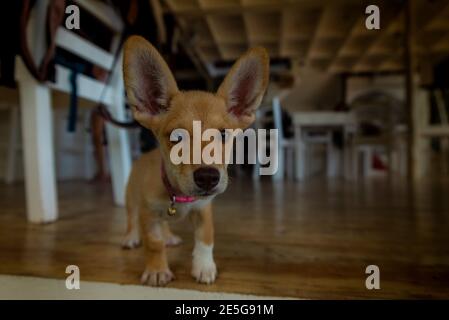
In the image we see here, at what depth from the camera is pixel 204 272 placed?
584mm

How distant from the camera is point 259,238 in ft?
2.94

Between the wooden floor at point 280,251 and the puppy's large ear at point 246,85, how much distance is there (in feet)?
0.99

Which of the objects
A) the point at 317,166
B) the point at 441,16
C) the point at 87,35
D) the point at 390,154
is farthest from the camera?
the point at 317,166

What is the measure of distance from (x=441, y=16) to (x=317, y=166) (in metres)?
3.66

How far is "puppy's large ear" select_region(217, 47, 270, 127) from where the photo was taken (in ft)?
1.60

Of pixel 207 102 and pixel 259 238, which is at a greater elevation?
pixel 207 102

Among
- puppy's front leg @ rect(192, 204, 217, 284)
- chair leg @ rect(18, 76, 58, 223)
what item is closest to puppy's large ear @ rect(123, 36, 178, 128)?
puppy's front leg @ rect(192, 204, 217, 284)

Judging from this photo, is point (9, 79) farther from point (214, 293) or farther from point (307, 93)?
point (307, 93)

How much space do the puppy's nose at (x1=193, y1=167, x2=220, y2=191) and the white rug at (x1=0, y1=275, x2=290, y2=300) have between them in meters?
0.19

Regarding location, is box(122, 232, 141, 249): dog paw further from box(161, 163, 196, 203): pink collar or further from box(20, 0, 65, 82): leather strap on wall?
box(20, 0, 65, 82): leather strap on wall

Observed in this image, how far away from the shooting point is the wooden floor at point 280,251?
56 centimetres

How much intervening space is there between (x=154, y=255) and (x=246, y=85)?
36cm
